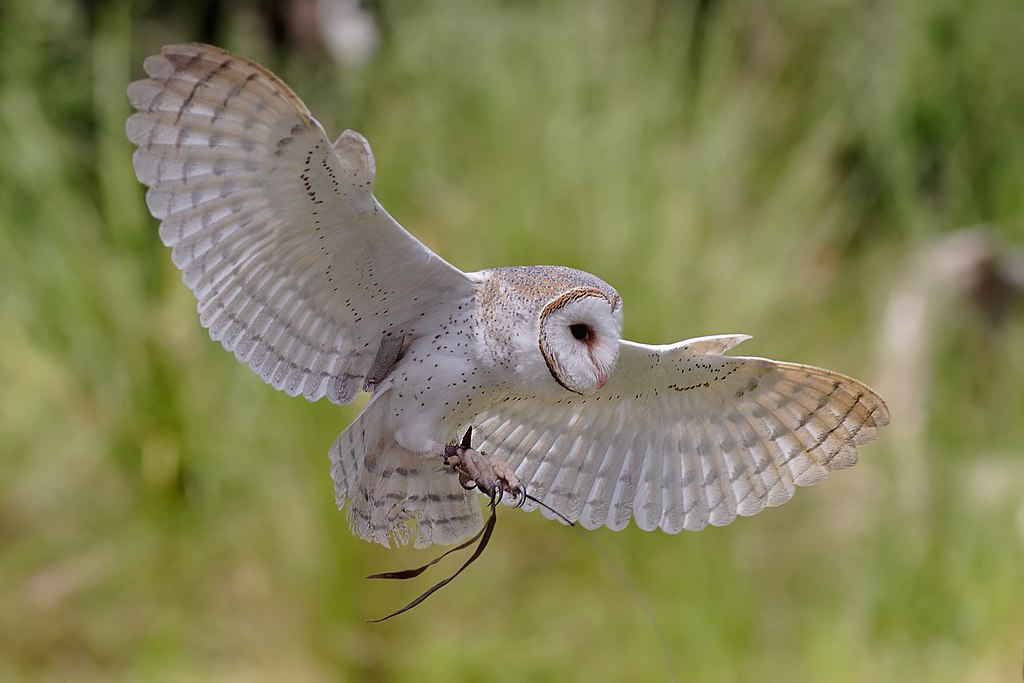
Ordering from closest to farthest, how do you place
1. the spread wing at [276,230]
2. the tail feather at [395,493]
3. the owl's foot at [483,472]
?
the spread wing at [276,230]
the owl's foot at [483,472]
the tail feather at [395,493]

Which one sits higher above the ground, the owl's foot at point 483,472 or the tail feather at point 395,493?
the owl's foot at point 483,472

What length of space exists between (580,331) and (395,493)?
1.19ft

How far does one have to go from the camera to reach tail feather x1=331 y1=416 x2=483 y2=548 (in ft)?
4.90

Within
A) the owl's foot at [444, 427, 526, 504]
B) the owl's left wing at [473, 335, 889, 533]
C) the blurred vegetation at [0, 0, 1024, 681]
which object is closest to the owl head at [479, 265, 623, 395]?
the owl's foot at [444, 427, 526, 504]

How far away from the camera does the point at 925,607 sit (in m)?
3.68

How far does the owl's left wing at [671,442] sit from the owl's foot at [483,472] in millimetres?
173

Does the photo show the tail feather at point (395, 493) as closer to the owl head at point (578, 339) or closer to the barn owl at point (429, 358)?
the barn owl at point (429, 358)

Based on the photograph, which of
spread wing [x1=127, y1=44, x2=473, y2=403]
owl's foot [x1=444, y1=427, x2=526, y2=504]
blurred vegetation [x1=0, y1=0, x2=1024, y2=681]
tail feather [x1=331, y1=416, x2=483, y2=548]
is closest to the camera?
spread wing [x1=127, y1=44, x2=473, y2=403]

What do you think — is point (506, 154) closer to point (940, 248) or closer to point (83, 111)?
point (940, 248)

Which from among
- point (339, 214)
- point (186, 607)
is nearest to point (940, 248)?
point (186, 607)

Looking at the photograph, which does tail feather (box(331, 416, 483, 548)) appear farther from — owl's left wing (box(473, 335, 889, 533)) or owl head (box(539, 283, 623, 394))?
owl head (box(539, 283, 623, 394))

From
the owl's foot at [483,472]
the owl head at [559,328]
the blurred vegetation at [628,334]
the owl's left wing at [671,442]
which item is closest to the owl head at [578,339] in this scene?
the owl head at [559,328]

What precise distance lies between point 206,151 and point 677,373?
65 centimetres

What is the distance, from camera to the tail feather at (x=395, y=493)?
149 centimetres
